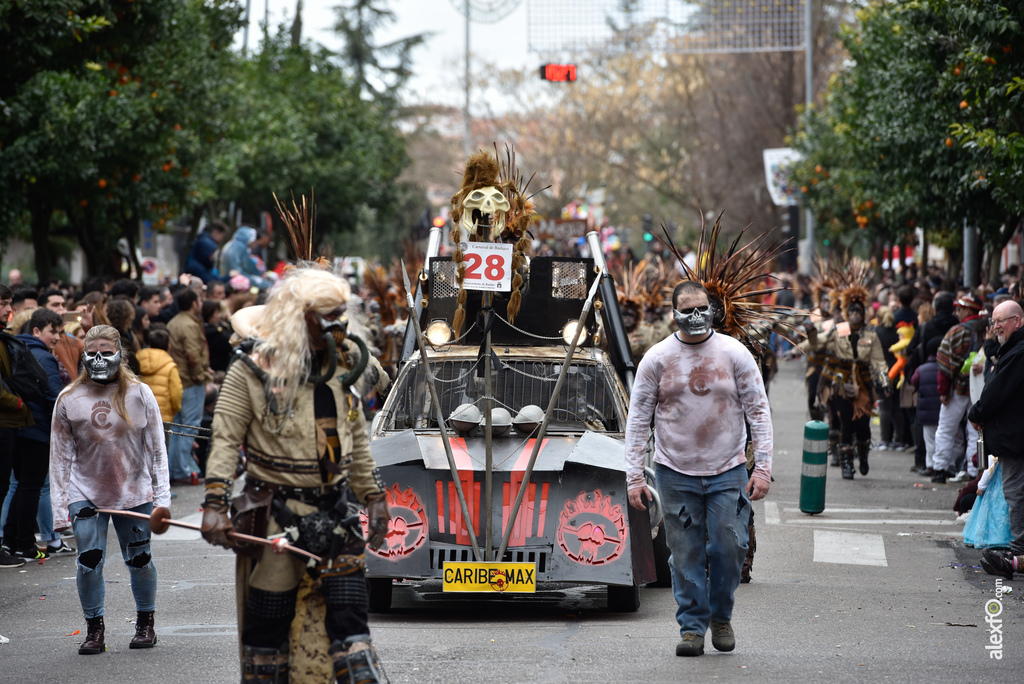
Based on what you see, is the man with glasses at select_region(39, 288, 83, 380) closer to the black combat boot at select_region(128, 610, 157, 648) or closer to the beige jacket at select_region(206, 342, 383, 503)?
the black combat boot at select_region(128, 610, 157, 648)

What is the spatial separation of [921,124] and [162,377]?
11.1 meters

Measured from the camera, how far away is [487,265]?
30.1ft

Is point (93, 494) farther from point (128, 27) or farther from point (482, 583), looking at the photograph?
point (128, 27)

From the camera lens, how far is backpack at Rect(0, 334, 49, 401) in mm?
10484

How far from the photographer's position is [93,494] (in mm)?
7746

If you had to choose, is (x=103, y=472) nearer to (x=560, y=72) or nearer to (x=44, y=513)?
(x=44, y=513)

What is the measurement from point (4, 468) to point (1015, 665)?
753 centimetres

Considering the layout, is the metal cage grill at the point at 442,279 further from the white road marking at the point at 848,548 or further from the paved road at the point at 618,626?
the white road marking at the point at 848,548

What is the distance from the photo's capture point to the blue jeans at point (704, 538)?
23.9 feet

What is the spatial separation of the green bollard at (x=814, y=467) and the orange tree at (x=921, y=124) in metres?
3.03

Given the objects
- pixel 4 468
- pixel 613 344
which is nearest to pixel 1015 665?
pixel 613 344

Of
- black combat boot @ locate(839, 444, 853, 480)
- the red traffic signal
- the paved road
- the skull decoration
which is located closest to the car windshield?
the skull decoration

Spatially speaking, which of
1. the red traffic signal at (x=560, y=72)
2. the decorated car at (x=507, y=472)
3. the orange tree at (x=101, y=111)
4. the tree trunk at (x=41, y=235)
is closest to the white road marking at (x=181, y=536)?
the decorated car at (x=507, y=472)

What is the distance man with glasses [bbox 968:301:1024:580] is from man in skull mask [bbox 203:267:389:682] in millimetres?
5781
